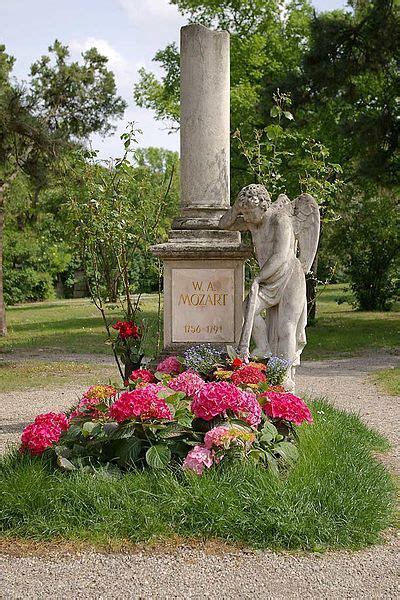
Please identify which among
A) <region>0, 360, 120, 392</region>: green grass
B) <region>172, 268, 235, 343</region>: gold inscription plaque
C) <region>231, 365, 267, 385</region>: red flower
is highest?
<region>172, 268, 235, 343</region>: gold inscription plaque

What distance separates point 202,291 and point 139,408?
261 centimetres

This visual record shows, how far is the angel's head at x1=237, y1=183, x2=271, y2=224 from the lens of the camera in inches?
284

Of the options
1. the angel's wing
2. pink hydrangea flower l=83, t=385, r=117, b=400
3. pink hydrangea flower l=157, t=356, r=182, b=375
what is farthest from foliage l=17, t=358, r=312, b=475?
the angel's wing

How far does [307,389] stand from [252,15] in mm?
17137

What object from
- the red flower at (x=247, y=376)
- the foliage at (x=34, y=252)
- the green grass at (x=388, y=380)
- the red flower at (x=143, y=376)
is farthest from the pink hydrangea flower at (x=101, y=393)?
the foliage at (x=34, y=252)

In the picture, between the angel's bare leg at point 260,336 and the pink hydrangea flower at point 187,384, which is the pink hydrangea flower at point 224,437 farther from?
the angel's bare leg at point 260,336

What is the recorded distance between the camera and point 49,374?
13.4m

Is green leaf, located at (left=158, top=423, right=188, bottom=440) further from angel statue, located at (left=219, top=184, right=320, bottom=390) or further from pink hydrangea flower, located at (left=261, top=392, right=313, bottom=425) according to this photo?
angel statue, located at (left=219, top=184, right=320, bottom=390)

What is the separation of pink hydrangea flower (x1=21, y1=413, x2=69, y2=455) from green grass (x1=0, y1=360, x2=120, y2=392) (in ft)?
19.9

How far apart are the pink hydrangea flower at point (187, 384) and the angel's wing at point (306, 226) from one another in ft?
6.57

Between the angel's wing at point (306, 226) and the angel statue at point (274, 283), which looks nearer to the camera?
the angel statue at point (274, 283)

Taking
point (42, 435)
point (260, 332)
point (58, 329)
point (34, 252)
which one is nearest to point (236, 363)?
point (260, 332)

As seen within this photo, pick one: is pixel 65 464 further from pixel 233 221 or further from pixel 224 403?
pixel 233 221

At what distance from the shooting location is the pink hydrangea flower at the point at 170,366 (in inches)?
272
